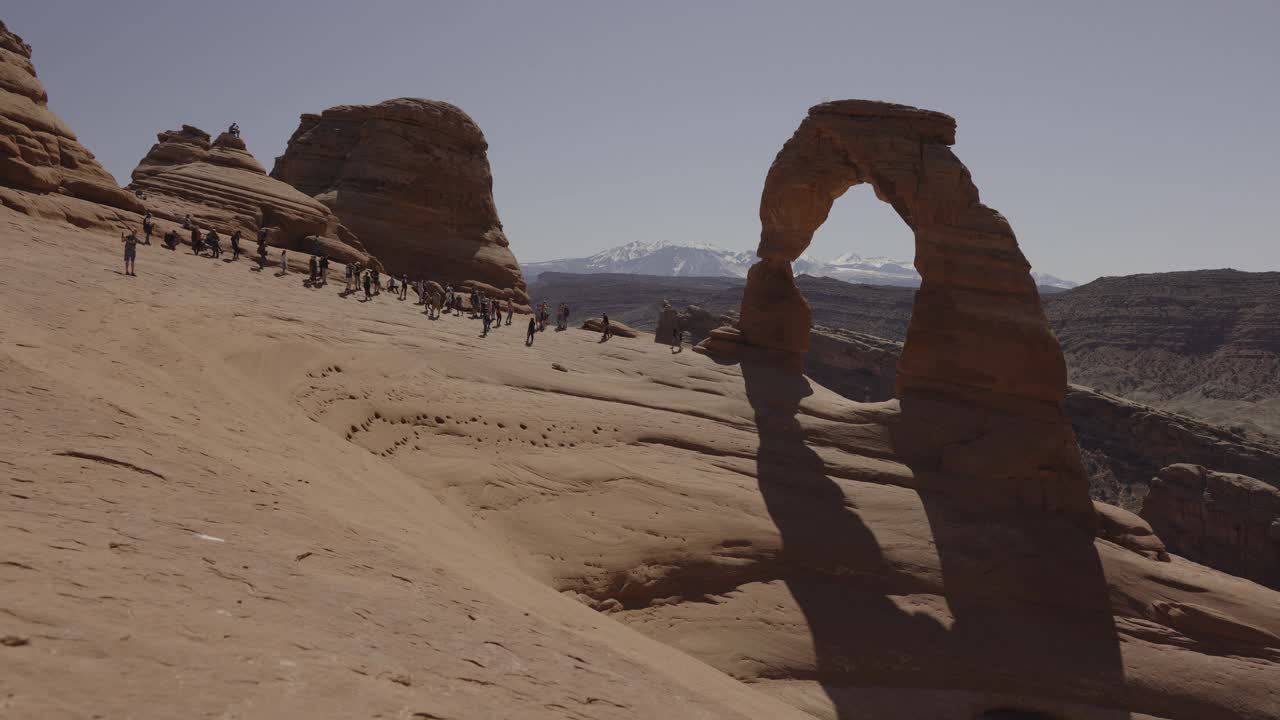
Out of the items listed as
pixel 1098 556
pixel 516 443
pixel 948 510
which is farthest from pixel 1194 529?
pixel 516 443

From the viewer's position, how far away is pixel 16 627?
2885mm

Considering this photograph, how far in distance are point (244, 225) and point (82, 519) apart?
27025 mm

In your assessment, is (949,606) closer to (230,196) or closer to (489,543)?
(489,543)

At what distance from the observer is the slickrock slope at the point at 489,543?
145 inches

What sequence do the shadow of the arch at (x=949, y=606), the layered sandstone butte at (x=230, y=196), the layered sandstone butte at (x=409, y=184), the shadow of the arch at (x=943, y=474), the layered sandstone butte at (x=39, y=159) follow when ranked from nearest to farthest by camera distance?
the shadow of the arch at (x=949, y=606) < the shadow of the arch at (x=943, y=474) < the layered sandstone butte at (x=39, y=159) < the layered sandstone butte at (x=230, y=196) < the layered sandstone butte at (x=409, y=184)

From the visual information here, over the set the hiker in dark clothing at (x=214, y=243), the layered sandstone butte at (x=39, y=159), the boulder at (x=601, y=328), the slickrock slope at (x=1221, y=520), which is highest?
the layered sandstone butte at (x=39, y=159)

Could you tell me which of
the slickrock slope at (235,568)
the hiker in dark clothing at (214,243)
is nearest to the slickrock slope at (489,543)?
the slickrock slope at (235,568)

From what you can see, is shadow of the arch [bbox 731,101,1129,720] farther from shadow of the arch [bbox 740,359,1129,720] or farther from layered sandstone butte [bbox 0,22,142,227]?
layered sandstone butte [bbox 0,22,142,227]

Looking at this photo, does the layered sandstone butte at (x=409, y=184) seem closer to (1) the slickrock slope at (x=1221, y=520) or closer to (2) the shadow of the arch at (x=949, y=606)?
(2) the shadow of the arch at (x=949, y=606)

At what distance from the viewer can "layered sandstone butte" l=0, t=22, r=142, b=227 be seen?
1980cm

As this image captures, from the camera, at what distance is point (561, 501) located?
468 inches

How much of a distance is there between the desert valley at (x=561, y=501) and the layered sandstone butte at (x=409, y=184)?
5969mm

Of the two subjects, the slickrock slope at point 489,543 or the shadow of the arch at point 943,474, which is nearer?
the slickrock slope at point 489,543

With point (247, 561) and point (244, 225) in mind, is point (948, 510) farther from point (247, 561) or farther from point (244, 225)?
point (244, 225)
